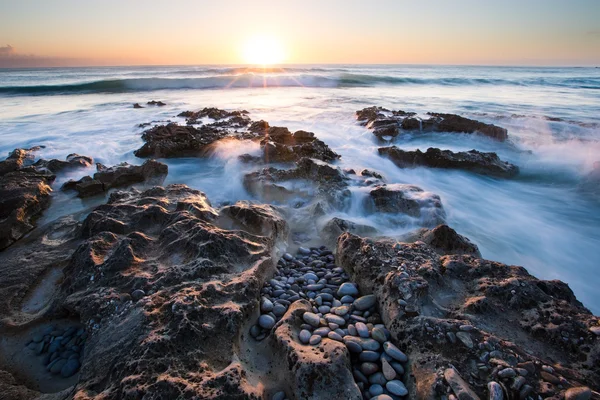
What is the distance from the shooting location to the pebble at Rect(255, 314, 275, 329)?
251cm

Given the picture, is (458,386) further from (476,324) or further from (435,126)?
(435,126)

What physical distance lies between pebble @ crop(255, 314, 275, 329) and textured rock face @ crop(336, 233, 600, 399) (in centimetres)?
87

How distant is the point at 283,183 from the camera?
564 cm

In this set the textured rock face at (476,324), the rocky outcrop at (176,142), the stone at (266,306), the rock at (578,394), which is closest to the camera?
the rock at (578,394)

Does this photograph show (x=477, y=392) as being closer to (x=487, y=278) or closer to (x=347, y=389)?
(x=347, y=389)

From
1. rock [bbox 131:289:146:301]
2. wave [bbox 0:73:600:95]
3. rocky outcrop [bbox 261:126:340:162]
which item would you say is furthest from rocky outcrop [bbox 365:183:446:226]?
wave [bbox 0:73:600:95]

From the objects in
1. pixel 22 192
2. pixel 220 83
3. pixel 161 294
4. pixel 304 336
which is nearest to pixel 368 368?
pixel 304 336

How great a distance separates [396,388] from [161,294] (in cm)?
178

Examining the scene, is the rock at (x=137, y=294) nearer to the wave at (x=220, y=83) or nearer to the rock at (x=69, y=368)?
the rock at (x=69, y=368)

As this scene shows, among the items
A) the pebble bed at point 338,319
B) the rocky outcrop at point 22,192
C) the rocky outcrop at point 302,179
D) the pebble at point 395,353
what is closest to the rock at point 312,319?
the pebble bed at point 338,319

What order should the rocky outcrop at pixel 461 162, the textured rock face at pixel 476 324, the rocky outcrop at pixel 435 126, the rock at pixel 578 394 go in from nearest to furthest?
the rock at pixel 578 394 < the textured rock face at pixel 476 324 < the rocky outcrop at pixel 461 162 < the rocky outcrop at pixel 435 126

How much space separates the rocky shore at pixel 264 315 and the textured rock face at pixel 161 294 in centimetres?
1

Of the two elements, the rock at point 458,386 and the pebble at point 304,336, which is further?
the pebble at point 304,336

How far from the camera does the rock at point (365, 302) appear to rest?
2.73 metres
